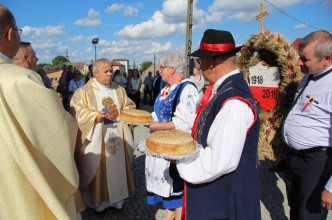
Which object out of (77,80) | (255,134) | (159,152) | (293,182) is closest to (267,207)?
(293,182)

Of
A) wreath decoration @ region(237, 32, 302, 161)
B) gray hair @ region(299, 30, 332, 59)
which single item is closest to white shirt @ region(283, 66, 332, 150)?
gray hair @ region(299, 30, 332, 59)

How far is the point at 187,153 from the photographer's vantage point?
5.31 feet

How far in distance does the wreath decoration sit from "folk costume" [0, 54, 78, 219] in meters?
2.98

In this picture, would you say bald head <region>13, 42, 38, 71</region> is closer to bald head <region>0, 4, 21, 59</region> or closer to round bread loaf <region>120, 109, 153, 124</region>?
round bread loaf <region>120, 109, 153, 124</region>

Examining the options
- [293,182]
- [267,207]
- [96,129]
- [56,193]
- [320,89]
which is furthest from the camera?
[267,207]

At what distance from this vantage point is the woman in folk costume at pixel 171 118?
2943 millimetres

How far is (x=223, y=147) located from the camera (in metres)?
1.53

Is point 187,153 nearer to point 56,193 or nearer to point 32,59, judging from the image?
point 56,193

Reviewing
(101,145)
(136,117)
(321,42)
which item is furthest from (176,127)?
(321,42)

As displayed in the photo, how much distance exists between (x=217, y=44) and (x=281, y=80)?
2.26m

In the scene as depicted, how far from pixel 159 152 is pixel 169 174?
1.44 m

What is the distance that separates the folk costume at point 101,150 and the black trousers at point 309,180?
91.5 inches

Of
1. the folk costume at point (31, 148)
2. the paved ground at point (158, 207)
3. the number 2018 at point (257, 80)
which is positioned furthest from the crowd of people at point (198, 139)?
the number 2018 at point (257, 80)

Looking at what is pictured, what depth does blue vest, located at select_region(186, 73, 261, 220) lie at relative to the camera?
1697 millimetres
